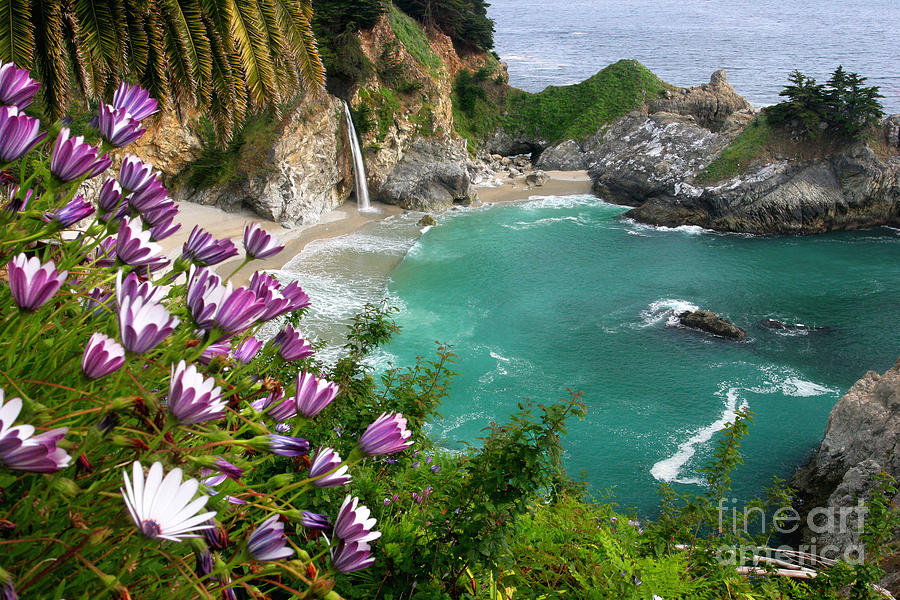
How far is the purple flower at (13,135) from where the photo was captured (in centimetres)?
176

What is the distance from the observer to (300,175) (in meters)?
25.1

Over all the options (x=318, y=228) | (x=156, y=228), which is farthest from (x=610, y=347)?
(x=156, y=228)

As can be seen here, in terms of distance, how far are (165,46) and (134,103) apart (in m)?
A: 6.16

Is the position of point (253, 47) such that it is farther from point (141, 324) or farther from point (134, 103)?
point (141, 324)

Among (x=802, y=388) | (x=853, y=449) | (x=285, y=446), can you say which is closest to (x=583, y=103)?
(x=802, y=388)

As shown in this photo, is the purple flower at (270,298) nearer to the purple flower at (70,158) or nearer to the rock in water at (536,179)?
the purple flower at (70,158)

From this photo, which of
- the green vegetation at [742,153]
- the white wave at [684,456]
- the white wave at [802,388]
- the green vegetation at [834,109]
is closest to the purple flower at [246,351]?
the white wave at [684,456]

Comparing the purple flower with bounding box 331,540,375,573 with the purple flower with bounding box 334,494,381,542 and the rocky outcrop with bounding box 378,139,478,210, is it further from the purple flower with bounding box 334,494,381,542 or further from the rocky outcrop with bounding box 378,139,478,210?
the rocky outcrop with bounding box 378,139,478,210

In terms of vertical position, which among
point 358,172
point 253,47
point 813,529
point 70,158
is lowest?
point 813,529

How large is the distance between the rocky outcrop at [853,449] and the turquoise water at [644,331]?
1.02 metres

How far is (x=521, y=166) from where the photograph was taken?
38281mm

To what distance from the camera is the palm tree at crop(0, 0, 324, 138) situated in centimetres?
655

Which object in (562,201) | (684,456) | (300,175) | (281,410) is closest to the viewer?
(281,410)

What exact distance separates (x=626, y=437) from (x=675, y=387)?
291 centimetres
